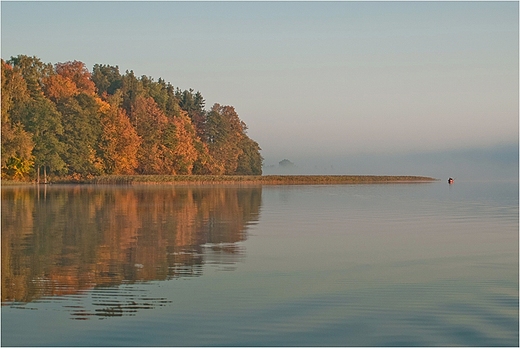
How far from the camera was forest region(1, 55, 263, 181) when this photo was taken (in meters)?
76.2

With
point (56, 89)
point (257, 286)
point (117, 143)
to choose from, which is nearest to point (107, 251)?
point (257, 286)

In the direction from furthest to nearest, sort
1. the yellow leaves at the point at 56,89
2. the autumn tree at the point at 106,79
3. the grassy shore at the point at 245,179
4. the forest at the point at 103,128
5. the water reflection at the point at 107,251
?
1. the autumn tree at the point at 106,79
2. the grassy shore at the point at 245,179
3. the yellow leaves at the point at 56,89
4. the forest at the point at 103,128
5. the water reflection at the point at 107,251

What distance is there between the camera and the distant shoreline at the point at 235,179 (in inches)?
3540

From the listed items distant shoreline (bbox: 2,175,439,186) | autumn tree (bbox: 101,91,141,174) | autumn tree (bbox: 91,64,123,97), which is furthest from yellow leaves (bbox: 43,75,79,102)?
autumn tree (bbox: 91,64,123,97)

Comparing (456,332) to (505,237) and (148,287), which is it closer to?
(148,287)

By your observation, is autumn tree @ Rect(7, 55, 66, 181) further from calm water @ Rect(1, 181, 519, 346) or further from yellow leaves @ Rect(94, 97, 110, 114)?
calm water @ Rect(1, 181, 519, 346)

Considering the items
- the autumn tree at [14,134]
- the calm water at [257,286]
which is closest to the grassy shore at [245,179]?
the autumn tree at [14,134]

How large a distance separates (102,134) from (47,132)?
11614 mm

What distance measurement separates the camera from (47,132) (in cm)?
7988

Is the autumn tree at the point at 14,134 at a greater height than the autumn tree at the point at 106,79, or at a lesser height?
lesser

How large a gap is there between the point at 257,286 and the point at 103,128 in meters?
81.5

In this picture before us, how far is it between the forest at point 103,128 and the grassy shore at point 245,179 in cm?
213

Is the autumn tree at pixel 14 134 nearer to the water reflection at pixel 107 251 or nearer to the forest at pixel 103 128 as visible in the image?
the forest at pixel 103 128

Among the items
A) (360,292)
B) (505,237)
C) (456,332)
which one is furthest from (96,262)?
(505,237)
